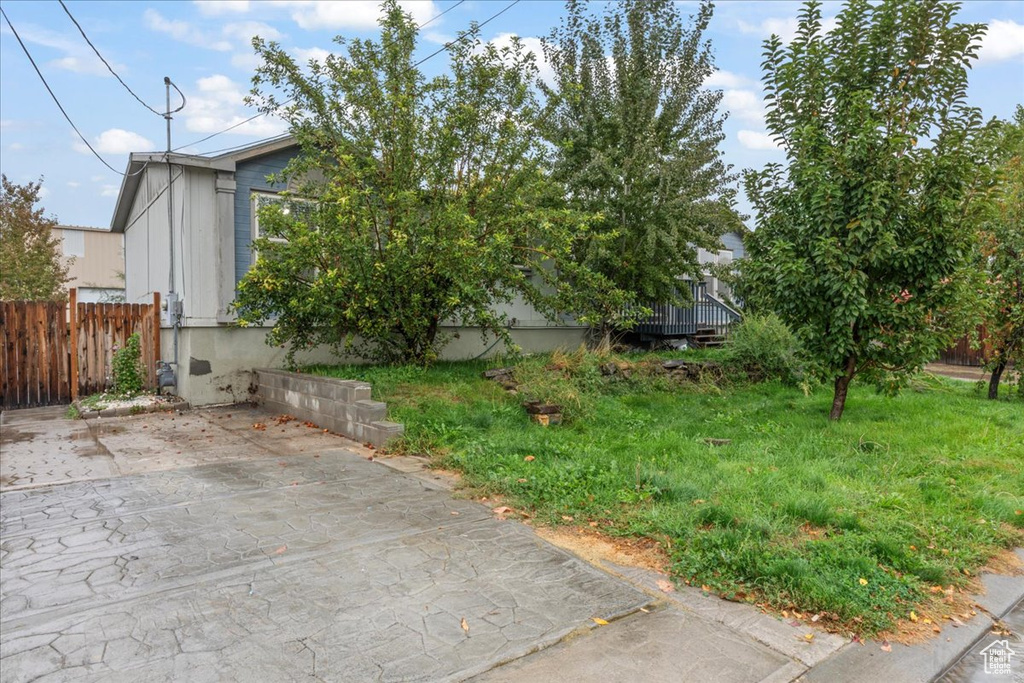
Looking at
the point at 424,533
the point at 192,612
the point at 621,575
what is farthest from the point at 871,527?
the point at 192,612

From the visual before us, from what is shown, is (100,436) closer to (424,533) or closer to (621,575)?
(424,533)

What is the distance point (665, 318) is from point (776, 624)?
1216cm

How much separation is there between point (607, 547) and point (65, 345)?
10521mm

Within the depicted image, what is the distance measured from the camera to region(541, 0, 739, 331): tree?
39.3 ft

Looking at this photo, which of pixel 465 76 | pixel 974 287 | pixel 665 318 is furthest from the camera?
pixel 665 318

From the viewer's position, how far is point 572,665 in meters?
2.61

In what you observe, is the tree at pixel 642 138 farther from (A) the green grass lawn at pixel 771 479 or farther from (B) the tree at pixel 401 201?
(A) the green grass lawn at pixel 771 479

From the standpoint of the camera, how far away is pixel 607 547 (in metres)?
3.90

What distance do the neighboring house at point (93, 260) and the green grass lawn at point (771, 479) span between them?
19799mm

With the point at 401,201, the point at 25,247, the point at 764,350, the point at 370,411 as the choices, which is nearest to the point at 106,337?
the point at 401,201

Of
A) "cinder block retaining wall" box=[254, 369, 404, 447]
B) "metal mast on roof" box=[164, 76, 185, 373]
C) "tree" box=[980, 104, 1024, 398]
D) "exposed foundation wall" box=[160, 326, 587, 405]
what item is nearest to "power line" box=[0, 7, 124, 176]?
"metal mast on roof" box=[164, 76, 185, 373]

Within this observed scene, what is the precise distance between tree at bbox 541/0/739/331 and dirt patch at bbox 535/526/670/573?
7.86 meters

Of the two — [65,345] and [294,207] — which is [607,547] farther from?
[65,345]

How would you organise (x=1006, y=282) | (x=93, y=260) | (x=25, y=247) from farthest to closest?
1. (x=93, y=260)
2. (x=25, y=247)
3. (x=1006, y=282)
